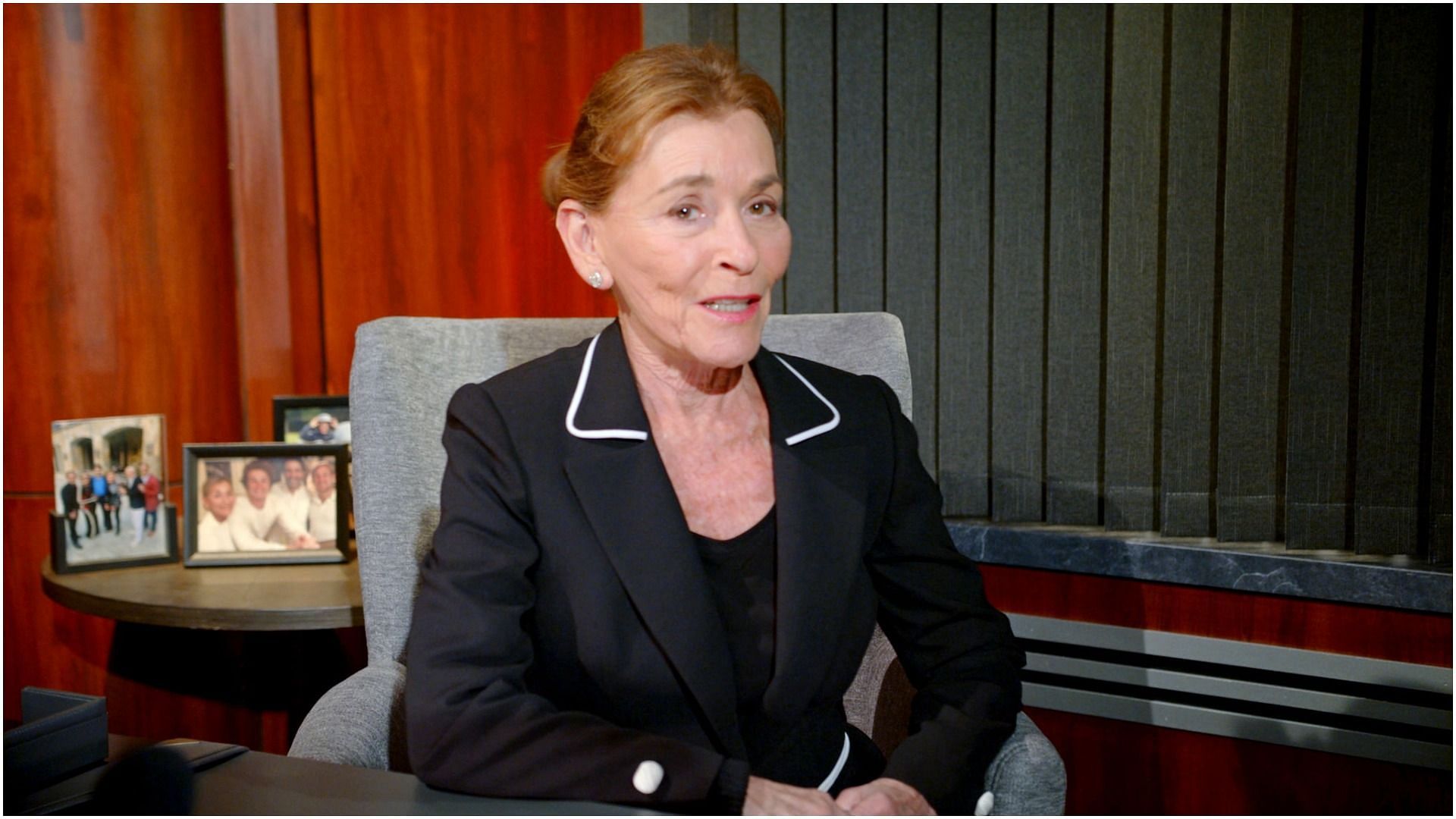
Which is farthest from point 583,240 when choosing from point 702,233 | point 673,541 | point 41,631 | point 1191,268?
point 41,631

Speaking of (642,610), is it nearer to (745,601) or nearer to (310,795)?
Answer: (745,601)

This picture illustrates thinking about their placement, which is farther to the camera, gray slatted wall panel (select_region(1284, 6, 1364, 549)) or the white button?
gray slatted wall panel (select_region(1284, 6, 1364, 549))

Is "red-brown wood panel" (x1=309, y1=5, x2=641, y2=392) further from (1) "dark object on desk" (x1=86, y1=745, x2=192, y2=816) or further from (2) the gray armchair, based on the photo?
(1) "dark object on desk" (x1=86, y1=745, x2=192, y2=816)

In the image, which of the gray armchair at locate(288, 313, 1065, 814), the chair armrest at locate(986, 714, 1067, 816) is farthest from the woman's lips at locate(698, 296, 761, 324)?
the chair armrest at locate(986, 714, 1067, 816)

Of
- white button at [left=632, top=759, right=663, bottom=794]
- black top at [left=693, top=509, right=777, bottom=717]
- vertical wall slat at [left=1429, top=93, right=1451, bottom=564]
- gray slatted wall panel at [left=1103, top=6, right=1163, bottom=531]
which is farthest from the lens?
gray slatted wall panel at [left=1103, top=6, right=1163, bottom=531]

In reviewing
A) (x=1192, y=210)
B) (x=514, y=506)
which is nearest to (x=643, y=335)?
(x=514, y=506)

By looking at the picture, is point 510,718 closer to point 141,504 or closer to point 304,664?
point 141,504

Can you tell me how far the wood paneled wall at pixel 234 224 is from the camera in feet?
8.64

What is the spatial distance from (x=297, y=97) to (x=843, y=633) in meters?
2.33

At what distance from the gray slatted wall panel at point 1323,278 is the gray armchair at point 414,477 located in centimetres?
72

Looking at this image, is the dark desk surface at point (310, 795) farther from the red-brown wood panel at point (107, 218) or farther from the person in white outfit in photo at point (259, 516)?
the red-brown wood panel at point (107, 218)

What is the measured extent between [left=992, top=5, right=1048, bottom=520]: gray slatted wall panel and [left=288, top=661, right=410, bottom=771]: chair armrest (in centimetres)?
127

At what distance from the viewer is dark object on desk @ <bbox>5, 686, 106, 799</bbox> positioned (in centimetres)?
90

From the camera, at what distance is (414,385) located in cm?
159
